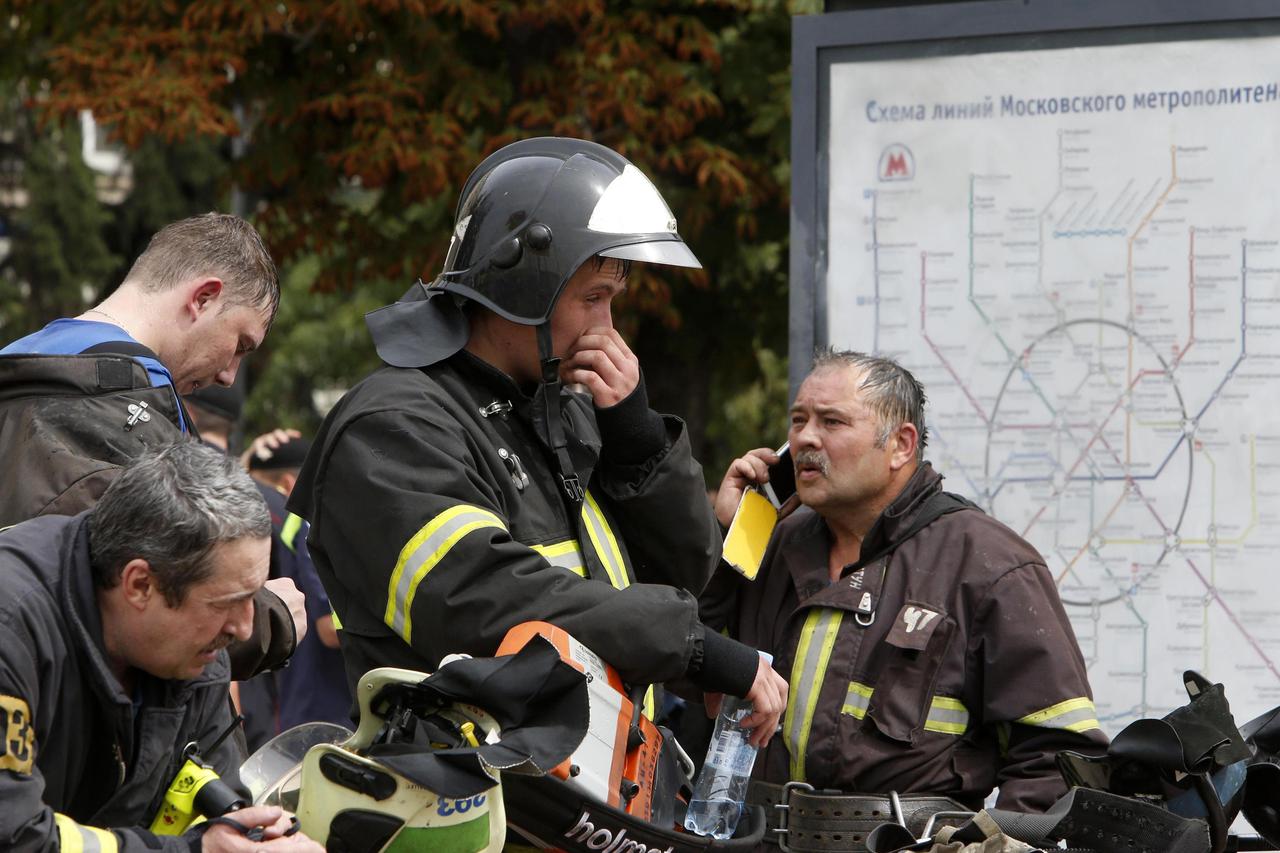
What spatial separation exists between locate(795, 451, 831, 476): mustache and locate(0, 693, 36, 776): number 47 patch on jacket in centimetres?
206

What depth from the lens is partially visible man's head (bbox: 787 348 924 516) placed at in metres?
3.97

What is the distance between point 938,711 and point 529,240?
1423 millimetres

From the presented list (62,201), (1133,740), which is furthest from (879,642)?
(62,201)

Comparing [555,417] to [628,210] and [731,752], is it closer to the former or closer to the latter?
[628,210]

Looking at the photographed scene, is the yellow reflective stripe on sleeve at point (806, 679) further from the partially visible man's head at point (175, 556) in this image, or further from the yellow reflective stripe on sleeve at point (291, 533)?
the yellow reflective stripe on sleeve at point (291, 533)

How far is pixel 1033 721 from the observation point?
3.59 meters

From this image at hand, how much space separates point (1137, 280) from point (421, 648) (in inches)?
103

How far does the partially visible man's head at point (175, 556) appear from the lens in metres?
2.58

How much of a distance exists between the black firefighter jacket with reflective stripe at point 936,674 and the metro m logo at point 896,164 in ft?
4.27

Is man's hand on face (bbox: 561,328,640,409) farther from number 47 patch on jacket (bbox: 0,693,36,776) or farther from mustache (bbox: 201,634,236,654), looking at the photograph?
number 47 patch on jacket (bbox: 0,693,36,776)

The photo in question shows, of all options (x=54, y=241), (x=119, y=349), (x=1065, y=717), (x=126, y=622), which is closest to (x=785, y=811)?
(x=1065, y=717)

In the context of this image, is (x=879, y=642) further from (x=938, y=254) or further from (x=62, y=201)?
(x=62, y=201)

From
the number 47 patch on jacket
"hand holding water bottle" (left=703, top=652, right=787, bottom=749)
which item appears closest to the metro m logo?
"hand holding water bottle" (left=703, top=652, right=787, bottom=749)

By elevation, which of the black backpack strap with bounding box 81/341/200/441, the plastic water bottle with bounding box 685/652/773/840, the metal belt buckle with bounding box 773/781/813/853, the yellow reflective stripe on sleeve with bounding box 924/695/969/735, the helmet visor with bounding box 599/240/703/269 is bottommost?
the metal belt buckle with bounding box 773/781/813/853
